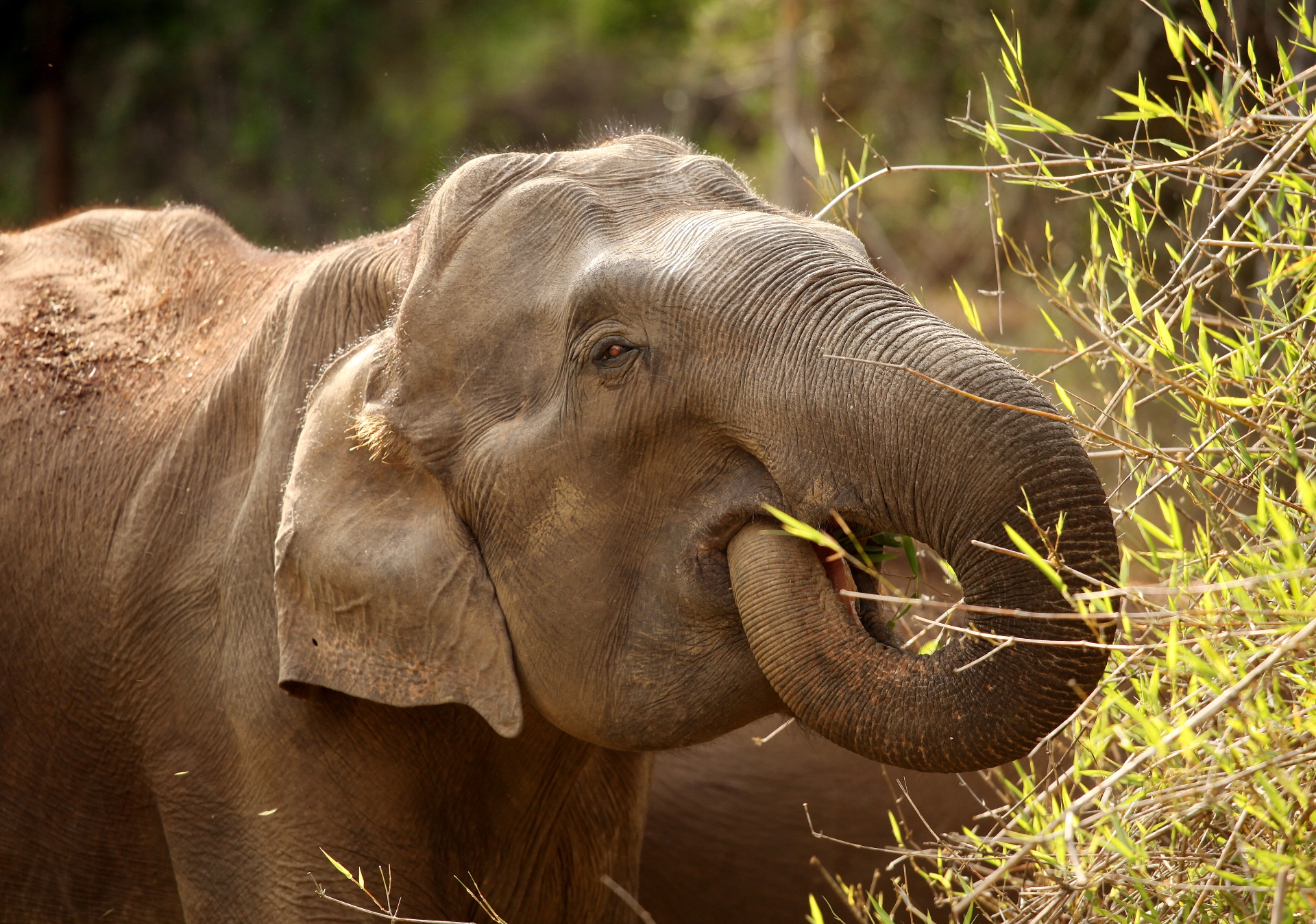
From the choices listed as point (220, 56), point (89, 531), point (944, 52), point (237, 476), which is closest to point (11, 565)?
point (89, 531)

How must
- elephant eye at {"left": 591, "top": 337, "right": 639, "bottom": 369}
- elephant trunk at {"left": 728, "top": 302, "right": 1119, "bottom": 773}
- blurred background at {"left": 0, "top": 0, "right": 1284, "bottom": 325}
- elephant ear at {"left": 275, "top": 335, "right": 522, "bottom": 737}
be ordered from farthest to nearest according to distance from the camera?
blurred background at {"left": 0, "top": 0, "right": 1284, "bottom": 325}
elephant ear at {"left": 275, "top": 335, "right": 522, "bottom": 737}
elephant eye at {"left": 591, "top": 337, "right": 639, "bottom": 369}
elephant trunk at {"left": 728, "top": 302, "right": 1119, "bottom": 773}

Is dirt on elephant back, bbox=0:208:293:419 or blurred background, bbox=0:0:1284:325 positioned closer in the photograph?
dirt on elephant back, bbox=0:208:293:419

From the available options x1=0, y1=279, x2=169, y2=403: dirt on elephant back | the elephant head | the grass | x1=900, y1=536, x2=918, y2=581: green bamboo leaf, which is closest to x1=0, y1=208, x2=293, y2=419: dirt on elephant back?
x1=0, y1=279, x2=169, y2=403: dirt on elephant back

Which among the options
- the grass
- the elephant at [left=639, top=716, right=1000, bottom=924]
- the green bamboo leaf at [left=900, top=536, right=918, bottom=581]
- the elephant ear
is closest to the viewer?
the grass

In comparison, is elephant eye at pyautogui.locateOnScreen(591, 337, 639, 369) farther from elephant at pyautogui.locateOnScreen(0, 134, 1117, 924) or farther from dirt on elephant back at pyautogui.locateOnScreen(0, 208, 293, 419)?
dirt on elephant back at pyautogui.locateOnScreen(0, 208, 293, 419)

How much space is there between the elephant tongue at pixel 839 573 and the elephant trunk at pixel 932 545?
2 centimetres

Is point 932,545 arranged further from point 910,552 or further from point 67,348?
point 67,348

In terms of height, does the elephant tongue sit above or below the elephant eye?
below

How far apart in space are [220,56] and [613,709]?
1115 centimetres

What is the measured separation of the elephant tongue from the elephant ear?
54 centimetres

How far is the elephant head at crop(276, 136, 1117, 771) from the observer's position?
1817 mm

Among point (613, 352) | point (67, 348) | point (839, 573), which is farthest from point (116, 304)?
point (839, 573)

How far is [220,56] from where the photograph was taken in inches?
470

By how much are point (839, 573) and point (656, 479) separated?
305 millimetres
